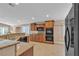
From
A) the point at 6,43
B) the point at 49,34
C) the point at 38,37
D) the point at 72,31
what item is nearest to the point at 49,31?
the point at 49,34

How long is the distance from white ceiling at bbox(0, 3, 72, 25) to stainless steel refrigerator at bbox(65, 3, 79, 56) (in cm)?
11

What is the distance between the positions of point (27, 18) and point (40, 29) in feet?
1.11

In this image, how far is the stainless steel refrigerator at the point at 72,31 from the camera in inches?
58.9

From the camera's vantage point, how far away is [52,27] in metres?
1.95

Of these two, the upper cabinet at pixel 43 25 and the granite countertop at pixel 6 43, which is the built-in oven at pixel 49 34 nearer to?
the upper cabinet at pixel 43 25

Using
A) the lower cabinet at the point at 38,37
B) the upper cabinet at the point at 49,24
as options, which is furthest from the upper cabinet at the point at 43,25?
the lower cabinet at the point at 38,37

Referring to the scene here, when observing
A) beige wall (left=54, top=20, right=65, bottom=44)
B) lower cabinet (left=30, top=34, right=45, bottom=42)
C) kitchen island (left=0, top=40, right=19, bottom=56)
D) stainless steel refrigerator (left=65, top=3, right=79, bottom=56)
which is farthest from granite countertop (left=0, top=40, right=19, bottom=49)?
stainless steel refrigerator (left=65, top=3, right=79, bottom=56)

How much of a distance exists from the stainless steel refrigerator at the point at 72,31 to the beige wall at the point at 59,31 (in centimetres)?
10

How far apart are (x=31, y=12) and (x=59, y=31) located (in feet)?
1.92

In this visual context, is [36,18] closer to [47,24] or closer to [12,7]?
[47,24]

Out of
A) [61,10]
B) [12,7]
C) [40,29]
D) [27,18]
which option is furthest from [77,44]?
[12,7]

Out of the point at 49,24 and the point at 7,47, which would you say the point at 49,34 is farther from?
the point at 7,47

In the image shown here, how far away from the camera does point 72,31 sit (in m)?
1.80

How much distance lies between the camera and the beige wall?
1.86m
